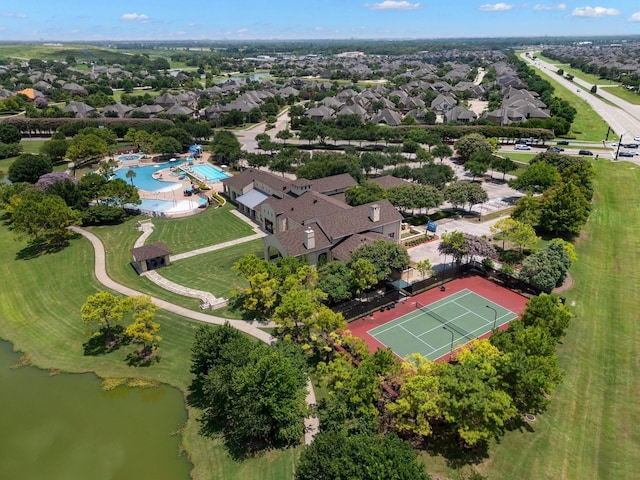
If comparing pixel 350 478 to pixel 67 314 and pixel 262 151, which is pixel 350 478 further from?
pixel 262 151

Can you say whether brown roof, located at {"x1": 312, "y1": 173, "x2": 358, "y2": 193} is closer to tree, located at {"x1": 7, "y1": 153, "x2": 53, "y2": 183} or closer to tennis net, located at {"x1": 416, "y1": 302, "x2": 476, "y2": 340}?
tennis net, located at {"x1": 416, "y1": 302, "x2": 476, "y2": 340}

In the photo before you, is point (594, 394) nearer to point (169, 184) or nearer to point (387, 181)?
point (387, 181)

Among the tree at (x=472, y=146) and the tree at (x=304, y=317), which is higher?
the tree at (x=472, y=146)

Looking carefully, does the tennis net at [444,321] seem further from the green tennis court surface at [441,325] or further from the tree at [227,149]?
the tree at [227,149]

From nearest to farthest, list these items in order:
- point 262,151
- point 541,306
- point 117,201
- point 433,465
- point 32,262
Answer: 1. point 433,465
2. point 541,306
3. point 32,262
4. point 117,201
5. point 262,151

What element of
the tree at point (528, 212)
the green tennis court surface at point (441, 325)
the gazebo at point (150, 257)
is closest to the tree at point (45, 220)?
the gazebo at point (150, 257)

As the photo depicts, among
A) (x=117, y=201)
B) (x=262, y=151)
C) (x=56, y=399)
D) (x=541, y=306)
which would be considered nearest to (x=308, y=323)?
(x=541, y=306)

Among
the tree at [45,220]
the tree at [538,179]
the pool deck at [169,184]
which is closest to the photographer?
the tree at [45,220]
